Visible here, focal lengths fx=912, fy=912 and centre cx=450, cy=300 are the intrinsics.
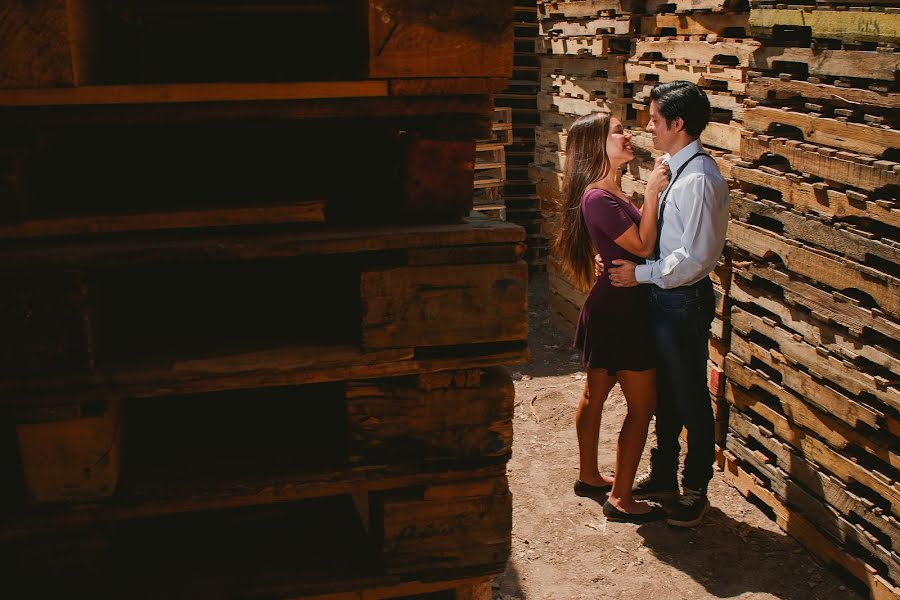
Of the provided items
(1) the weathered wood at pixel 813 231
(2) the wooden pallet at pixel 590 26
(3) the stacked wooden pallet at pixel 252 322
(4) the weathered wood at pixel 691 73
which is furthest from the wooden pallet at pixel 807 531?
(2) the wooden pallet at pixel 590 26

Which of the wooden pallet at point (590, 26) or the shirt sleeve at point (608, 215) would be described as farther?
the wooden pallet at point (590, 26)

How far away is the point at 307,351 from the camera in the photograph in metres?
2.57

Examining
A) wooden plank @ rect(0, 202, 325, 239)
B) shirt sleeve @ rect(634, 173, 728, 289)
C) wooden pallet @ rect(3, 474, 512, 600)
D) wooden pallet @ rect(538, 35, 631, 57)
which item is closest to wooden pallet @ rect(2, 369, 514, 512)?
wooden pallet @ rect(3, 474, 512, 600)

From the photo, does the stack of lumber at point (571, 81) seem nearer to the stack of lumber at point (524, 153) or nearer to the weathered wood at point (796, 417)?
the stack of lumber at point (524, 153)

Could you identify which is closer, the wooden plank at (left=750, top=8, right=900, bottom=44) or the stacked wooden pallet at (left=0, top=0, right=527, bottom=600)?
the stacked wooden pallet at (left=0, top=0, right=527, bottom=600)

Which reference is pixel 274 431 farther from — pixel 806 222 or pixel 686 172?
pixel 806 222

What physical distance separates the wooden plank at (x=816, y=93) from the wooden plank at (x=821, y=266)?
28.7 inches

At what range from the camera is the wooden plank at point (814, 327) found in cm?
419

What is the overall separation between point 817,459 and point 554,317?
175 inches

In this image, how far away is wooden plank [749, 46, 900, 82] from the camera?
Answer: 4008mm

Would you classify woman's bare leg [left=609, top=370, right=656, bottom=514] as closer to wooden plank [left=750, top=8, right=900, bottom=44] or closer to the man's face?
the man's face

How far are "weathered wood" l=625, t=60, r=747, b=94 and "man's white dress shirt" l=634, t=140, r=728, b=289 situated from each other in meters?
0.91

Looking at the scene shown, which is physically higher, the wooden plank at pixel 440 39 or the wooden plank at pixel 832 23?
the wooden plank at pixel 832 23

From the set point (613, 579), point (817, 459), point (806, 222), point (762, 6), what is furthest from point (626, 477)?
point (762, 6)
